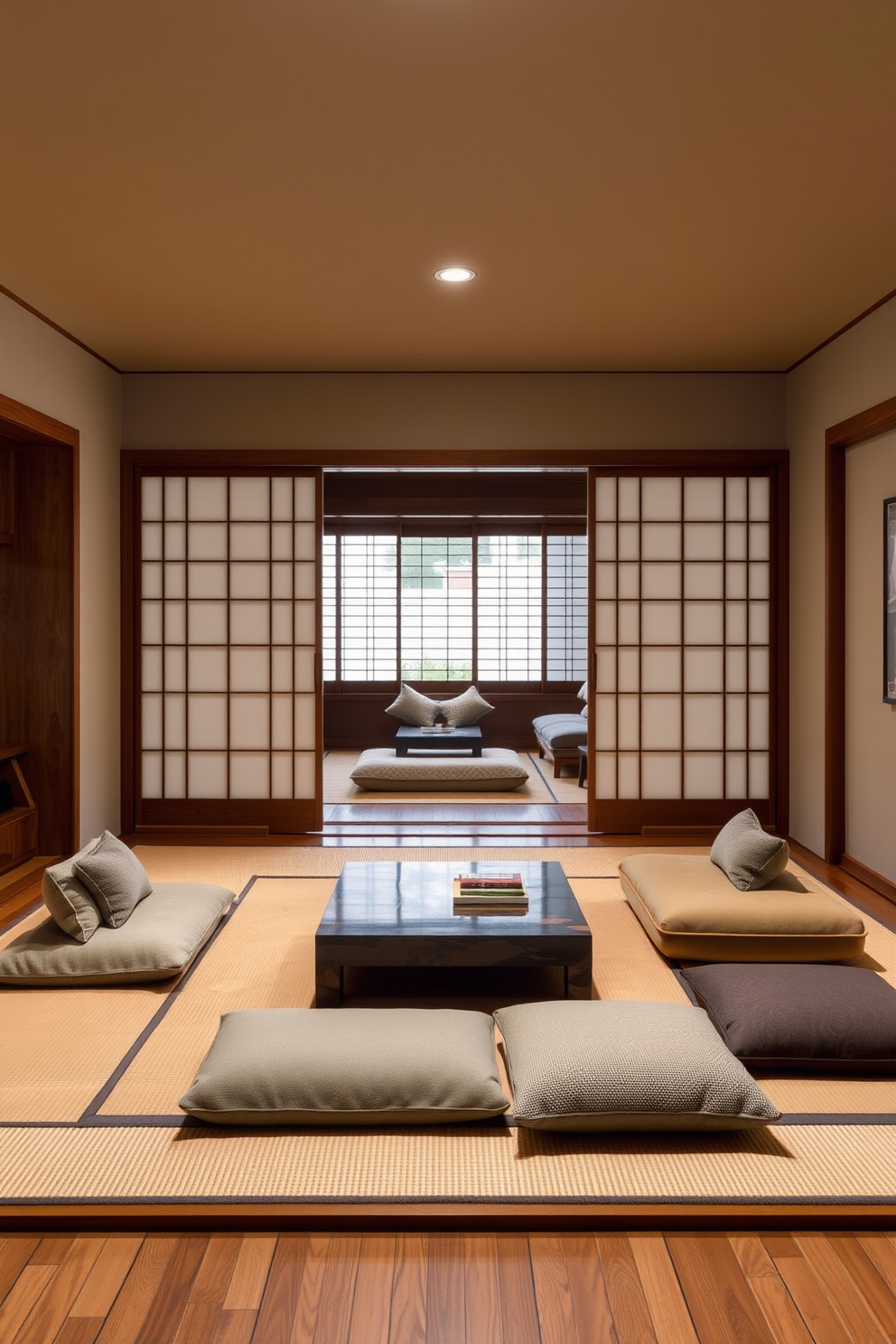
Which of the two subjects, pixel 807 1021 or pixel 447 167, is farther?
pixel 447 167

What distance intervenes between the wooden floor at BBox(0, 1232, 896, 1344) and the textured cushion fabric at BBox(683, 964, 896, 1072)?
0.70m

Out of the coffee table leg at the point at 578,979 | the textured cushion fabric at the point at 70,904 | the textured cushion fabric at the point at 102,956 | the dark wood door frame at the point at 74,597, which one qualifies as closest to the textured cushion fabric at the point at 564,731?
the dark wood door frame at the point at 74,597

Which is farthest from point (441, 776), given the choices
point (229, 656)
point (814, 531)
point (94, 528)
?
point (814, 531)

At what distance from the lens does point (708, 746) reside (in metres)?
5.88

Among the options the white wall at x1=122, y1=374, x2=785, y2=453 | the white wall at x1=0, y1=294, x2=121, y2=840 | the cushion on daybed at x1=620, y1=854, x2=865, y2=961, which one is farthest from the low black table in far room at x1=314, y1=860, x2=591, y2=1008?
the white wall at x1=122, y1=374, x2=785, y2=453

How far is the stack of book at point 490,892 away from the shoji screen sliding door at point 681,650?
2.35 m

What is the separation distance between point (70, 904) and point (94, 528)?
2692 millimetres

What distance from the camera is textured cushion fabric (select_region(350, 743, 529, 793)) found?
24.1 ft

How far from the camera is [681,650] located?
589 cm

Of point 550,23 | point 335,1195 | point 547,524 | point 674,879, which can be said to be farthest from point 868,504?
point 547,524

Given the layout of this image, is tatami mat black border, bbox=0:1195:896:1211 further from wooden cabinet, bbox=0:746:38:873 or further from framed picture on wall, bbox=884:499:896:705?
wooden cabinet, bbox=0:746:38:873

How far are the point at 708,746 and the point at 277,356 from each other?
3.55 m

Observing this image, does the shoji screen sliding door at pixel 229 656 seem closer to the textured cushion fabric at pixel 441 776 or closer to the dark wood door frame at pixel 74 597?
the dark wood door frame at pixel 74 597

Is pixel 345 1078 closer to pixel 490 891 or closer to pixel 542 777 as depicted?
pixel 490 891
